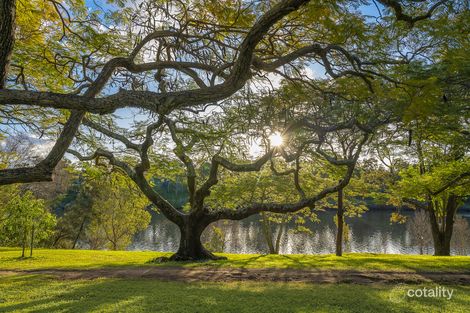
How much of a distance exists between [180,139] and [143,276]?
510 centimetres

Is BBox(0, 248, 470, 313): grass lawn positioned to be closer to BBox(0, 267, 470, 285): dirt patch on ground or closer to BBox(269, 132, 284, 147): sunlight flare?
BBox(0, 267, 470, 285): dirt patch on ground

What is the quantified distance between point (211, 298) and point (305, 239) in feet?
110

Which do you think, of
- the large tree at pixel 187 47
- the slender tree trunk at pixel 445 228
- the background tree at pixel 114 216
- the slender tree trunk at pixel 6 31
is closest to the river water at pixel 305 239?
the background tree at pixel 114 216

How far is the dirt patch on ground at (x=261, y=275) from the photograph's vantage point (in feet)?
29.3

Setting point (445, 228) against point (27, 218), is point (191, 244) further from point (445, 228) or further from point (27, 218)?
point (445, 228)

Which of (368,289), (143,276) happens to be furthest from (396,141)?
(143,276)

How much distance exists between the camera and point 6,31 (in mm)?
4484

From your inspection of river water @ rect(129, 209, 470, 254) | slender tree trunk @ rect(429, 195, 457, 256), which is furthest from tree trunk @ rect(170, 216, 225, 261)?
river water @ rect(129, 209, 470, 254)

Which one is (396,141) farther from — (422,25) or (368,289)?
(368,289)

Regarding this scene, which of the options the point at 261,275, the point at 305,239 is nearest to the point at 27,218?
the point at 261,275

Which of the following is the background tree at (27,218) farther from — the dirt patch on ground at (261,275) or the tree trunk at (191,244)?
the tree trunk at (191,244)

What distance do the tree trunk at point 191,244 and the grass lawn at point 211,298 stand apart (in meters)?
4.38

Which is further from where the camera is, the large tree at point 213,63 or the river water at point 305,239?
the river water at point 305,239

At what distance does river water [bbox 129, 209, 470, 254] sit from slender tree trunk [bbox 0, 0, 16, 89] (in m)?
25.8
